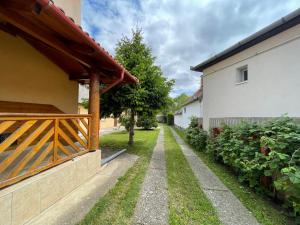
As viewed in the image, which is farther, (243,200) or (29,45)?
(29,45)

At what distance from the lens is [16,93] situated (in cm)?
525

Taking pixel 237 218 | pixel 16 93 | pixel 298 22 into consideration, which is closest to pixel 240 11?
Answer: pixel 298 22

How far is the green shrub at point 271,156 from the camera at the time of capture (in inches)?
127

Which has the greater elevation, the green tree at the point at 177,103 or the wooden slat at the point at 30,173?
the green tree at the point at 177,103

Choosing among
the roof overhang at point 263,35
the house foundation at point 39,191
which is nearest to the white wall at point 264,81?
the roof overhang at point 263,35

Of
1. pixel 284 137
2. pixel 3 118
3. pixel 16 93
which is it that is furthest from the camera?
pixel 16 93

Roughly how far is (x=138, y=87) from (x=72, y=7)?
13.6ft

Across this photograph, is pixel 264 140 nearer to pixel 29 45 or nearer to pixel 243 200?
pixel 243 200

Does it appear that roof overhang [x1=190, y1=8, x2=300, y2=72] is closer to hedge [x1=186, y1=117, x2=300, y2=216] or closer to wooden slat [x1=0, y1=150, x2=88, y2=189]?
hedge [x1=186, y1=117, x2=300, y2=216]

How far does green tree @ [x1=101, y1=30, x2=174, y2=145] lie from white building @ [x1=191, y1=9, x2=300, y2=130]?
2.65m

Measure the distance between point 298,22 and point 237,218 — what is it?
18.4 ft

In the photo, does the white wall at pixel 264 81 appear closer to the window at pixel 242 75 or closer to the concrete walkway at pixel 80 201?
the window at pixel 242 75

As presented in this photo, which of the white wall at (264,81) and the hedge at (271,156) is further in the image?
the white wall at (264,81)

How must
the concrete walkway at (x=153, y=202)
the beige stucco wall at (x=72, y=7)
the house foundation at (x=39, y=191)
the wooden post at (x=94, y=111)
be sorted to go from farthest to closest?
the beige stucco wall at (x=72, y=7), the wooden post at (x=94, y=111), the concrete walkway at (x=153, y=202), the house foundation at (x=39, y=191)
